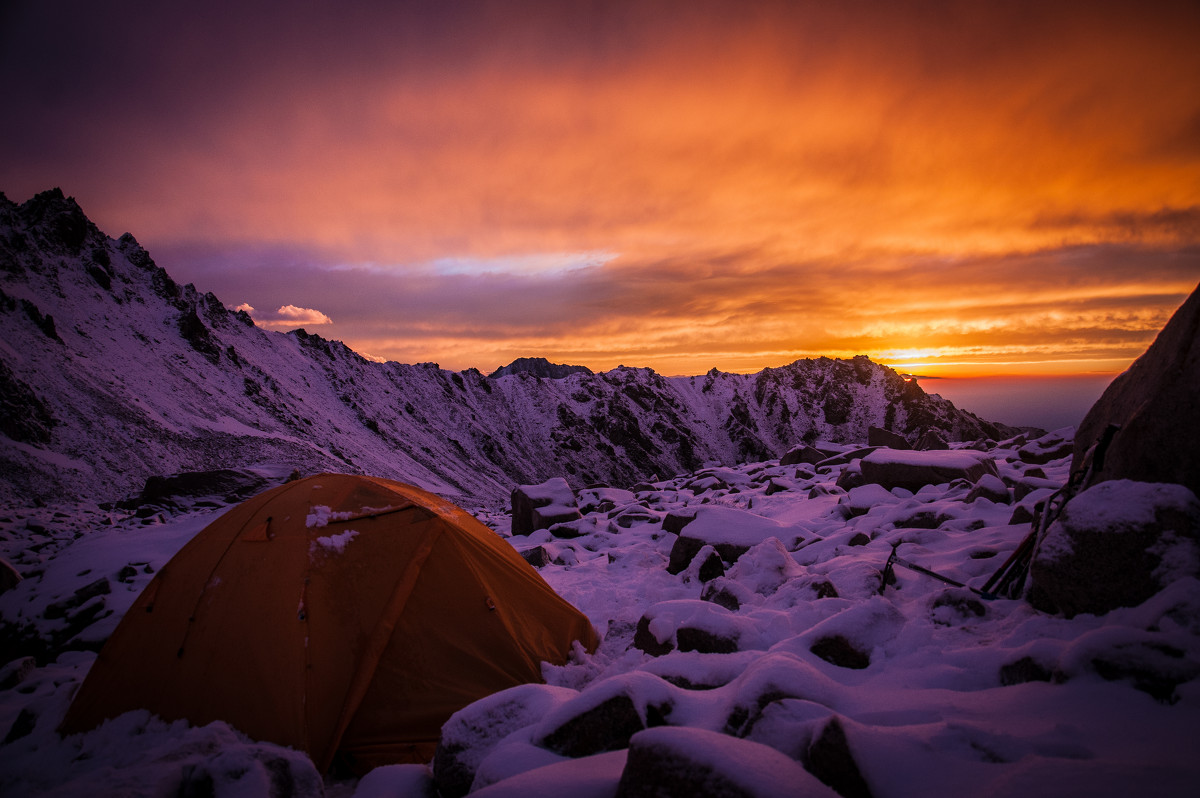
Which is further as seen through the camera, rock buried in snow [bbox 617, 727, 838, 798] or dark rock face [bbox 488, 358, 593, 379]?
dark rock face [bbox 488, 358, 593, 379]

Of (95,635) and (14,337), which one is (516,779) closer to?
(95,635)

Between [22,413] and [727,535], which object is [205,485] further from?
[727,535]

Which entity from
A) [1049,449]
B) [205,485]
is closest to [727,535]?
[1049,449]

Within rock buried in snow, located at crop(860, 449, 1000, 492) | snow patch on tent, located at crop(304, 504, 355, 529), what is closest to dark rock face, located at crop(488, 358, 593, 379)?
rock buried in snow, located at crop(860, 449, 1000, 492)

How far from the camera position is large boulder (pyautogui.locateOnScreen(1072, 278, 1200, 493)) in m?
3.91

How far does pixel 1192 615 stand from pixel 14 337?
4127cm

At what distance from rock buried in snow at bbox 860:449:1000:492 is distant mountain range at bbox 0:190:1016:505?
28.0 m

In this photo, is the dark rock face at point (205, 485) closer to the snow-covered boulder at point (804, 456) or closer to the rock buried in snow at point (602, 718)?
the rock buried in snow at point (602, 718)

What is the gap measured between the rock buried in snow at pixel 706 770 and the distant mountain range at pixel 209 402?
2734 centimetres

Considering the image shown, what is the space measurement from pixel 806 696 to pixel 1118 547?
8.85 feet

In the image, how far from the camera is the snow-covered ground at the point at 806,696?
102 inches

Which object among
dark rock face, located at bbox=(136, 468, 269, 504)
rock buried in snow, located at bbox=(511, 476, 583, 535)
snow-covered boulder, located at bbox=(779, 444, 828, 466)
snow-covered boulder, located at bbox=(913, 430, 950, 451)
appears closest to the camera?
rock buried in snow, located at bbox=(511, 476, 583, 535)

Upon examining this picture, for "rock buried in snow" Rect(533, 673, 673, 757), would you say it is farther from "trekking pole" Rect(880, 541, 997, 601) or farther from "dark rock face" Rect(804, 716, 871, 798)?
"trekking pole" Rect(880, 541, 997, 601)

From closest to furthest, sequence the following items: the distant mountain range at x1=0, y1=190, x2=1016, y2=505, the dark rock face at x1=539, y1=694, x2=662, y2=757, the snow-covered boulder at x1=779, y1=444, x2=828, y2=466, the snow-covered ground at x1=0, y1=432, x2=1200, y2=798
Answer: the snow-covered ground at x1=0, y1=432, x2=1200, y2=798
the dark rock face at x1=539, y1=694, x2=662, y2=757
the distant mountain range at x1=0, y1=190, x2=1016, y2=505
the snow-covered boulder at x1=779, y1=444, x2=828, y2=466
